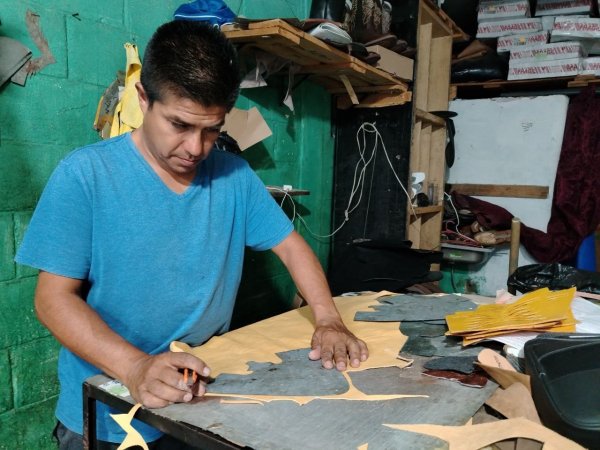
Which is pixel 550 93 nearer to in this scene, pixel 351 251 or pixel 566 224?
pixel 566 224

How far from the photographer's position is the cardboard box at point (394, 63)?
2696 mm

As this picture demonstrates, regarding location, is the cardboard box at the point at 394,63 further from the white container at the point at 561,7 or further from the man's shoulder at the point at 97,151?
the man's shoulder at the point at 97,151

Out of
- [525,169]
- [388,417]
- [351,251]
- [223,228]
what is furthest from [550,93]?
[388,417]

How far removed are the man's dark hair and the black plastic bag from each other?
4.73 feet

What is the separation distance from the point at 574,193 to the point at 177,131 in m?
3.80

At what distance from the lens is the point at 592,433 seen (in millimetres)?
695

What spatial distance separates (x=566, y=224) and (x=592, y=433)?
3726mm

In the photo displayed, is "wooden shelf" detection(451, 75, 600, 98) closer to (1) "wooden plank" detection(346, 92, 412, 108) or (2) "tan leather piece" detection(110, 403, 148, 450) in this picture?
(1) "wooden plank" detection(346, 92, 412, 108)

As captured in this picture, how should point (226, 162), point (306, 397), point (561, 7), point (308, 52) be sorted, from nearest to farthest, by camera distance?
point (306, 397) < point (226, 162) < point (308, 52) < point (561, 7)

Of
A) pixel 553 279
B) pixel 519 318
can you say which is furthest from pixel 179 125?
pixel 553 279

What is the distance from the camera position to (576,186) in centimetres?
387

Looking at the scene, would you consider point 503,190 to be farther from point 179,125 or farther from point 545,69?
point 179,125

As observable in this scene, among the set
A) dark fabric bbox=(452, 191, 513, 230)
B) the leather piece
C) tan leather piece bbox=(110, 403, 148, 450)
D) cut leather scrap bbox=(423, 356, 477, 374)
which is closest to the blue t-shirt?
tan leather piece bbox=(110, 403, 148, 450)

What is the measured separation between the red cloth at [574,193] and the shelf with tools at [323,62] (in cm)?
168
